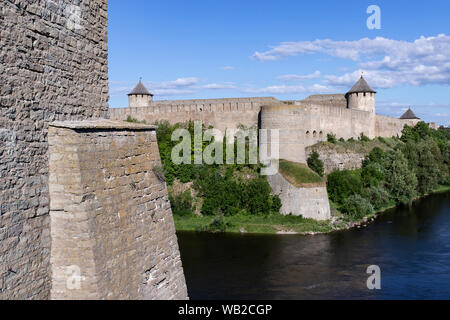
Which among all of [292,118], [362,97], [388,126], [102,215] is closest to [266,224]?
[292,118]

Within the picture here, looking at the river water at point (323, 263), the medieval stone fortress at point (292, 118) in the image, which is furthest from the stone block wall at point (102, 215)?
the medieval stone fortress at point (292, 118)

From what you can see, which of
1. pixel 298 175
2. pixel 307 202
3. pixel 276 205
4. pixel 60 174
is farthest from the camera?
pixel 276 205

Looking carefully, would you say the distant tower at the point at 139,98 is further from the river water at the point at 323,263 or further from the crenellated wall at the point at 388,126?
the crenellated wall at the point at 388,126

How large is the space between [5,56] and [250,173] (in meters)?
17.0

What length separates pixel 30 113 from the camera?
3.17 meters

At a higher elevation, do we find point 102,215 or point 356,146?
point 102,215

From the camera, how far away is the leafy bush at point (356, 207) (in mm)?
18297

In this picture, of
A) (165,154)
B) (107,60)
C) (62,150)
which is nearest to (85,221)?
(62,150)

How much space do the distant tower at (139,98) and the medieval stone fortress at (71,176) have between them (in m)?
23.9

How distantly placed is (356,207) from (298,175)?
3.28 metres

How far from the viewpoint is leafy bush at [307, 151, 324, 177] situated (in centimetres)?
2098

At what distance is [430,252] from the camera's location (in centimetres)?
1359

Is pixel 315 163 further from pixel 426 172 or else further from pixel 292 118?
pixel 426 172

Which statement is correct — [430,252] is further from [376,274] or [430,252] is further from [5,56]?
[5,56]
